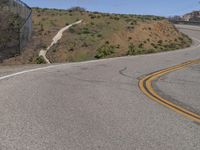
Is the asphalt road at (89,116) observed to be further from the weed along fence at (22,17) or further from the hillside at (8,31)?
the weed along fence at (22,17)

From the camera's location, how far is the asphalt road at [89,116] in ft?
23.2

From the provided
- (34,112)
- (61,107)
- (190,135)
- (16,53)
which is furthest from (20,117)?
(16,53)

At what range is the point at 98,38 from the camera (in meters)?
39.1

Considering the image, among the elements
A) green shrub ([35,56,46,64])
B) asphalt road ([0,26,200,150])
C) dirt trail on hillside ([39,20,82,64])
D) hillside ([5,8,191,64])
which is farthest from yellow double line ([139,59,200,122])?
dirt trail on hillside ([39,20,82,64])

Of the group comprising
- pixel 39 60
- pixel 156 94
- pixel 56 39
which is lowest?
pixel 39 60

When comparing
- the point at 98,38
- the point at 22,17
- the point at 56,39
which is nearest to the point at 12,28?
the point at 22,17

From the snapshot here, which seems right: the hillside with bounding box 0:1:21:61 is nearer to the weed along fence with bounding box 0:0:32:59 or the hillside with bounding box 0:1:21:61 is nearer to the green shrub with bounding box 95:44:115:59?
the weed along fence with bounding box 0:0:32:59

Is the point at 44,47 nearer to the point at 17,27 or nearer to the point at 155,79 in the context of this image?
the point at 17,27

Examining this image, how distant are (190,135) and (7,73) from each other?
968 centimetres

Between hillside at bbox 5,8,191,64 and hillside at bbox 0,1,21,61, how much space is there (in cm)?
95

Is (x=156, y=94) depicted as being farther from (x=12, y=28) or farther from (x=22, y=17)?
(x=22, y=17)

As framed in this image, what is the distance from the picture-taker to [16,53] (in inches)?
1292

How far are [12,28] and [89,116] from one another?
25.4 metres

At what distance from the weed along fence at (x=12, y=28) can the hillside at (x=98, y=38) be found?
0.81 meters
